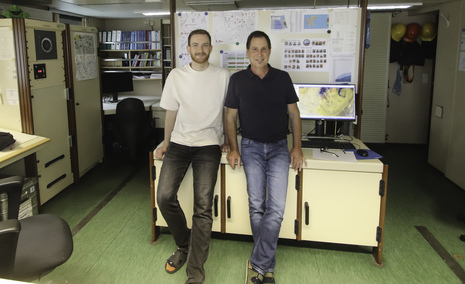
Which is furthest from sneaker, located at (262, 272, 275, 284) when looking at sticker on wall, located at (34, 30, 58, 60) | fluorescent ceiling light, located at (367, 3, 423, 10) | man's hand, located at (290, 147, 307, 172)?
fluorescent ceiling light, located at (367, 3, 423, 10)

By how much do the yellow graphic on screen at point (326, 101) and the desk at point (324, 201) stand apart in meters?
0.38

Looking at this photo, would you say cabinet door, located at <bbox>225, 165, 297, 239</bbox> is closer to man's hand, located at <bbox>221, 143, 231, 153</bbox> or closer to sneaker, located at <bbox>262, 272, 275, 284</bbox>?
man's hand, located at <bbox>221, 143, 231, 153</bbox>

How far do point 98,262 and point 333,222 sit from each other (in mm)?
1640

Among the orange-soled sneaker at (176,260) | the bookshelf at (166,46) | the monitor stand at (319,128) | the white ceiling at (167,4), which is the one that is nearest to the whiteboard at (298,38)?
the monitor stand at (319,128)

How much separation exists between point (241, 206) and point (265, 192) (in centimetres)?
32

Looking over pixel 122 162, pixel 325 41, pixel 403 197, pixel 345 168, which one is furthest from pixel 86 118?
pixel 403 197

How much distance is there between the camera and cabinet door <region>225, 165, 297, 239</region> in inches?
110

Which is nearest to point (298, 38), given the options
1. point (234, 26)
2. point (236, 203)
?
point (234, 26)

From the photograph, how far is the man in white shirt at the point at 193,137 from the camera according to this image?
103 inches

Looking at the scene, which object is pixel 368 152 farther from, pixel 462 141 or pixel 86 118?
pixel 86 118

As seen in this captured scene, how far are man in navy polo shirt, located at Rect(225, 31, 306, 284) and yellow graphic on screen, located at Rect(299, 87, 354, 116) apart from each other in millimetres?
442

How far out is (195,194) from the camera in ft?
8.61

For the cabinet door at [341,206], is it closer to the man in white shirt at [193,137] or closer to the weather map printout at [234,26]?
the man in white shirt at [193,137]

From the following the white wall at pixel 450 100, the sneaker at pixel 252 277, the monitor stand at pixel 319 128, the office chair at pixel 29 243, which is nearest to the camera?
the office chair at pixel 29 243
